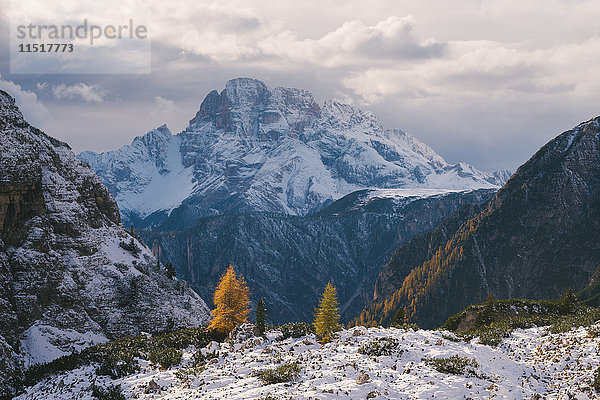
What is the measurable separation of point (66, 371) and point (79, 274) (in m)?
36.4

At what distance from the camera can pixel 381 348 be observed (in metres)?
41.9

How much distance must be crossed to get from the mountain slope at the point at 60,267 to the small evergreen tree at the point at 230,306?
88.0 feet

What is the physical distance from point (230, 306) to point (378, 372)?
1276 inches

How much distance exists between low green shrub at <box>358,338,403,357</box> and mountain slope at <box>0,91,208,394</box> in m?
49.2

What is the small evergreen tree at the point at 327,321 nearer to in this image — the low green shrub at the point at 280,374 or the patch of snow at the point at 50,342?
the low green shrub at the point at 280,374

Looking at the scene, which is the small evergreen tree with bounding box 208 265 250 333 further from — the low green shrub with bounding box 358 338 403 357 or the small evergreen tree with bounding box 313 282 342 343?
the low green shrub with bounding box 358 338 403 357

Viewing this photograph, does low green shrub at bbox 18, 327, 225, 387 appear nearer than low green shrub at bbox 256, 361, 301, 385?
No

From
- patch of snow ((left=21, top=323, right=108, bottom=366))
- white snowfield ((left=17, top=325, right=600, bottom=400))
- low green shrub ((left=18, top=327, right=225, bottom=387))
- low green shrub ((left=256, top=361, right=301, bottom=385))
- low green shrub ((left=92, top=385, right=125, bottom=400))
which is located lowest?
patch of snow ((left=21, top=323, right=108, bottom=366))

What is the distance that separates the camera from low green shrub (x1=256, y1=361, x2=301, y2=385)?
35000mm

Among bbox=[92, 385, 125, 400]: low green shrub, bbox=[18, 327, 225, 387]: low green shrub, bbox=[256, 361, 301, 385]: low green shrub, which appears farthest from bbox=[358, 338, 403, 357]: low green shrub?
bbox=[92, 385, 125, 400]: low green shrub

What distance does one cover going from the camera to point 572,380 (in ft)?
114

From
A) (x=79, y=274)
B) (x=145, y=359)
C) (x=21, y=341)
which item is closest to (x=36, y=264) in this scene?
(x=79, y=274)

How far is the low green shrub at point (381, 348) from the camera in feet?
136

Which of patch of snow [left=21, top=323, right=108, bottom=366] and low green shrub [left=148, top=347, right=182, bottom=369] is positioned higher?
low green shrub [left=148, top=347, right=182, bottom=369]
